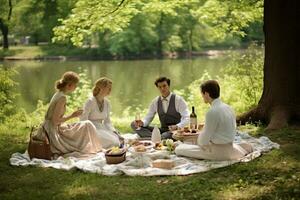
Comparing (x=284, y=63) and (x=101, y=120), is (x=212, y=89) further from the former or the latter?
(x=284, y=63)

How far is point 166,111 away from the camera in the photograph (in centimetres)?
761

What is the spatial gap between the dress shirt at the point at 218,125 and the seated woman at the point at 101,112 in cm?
178

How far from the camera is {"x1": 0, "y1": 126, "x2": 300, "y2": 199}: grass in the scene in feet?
15.7

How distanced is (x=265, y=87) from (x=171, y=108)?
1998 millimetres

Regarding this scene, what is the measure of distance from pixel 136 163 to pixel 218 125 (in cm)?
117

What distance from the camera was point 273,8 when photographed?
8211 mm

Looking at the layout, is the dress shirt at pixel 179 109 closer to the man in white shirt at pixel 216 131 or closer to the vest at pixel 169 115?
the vest at pixel 169 115

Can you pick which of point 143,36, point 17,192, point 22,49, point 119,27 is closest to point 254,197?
point 17,192

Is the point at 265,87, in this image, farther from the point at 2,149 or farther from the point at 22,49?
the point at 22,49

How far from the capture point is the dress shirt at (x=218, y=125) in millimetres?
5695

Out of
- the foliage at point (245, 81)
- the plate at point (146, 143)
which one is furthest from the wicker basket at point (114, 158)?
the foliage at point (245, 81)

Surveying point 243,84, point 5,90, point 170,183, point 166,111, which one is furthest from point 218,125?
point 5,90

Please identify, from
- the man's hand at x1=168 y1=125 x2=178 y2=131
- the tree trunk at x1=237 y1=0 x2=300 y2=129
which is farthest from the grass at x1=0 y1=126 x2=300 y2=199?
the tree trunk at x1=237 y1=0 x2=300 y2=129

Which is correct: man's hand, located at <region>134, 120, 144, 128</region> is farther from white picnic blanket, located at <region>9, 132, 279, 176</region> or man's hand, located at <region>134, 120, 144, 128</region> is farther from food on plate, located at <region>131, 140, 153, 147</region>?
white picnic blanket, located at <region>9, 132, 279, 176</region>
